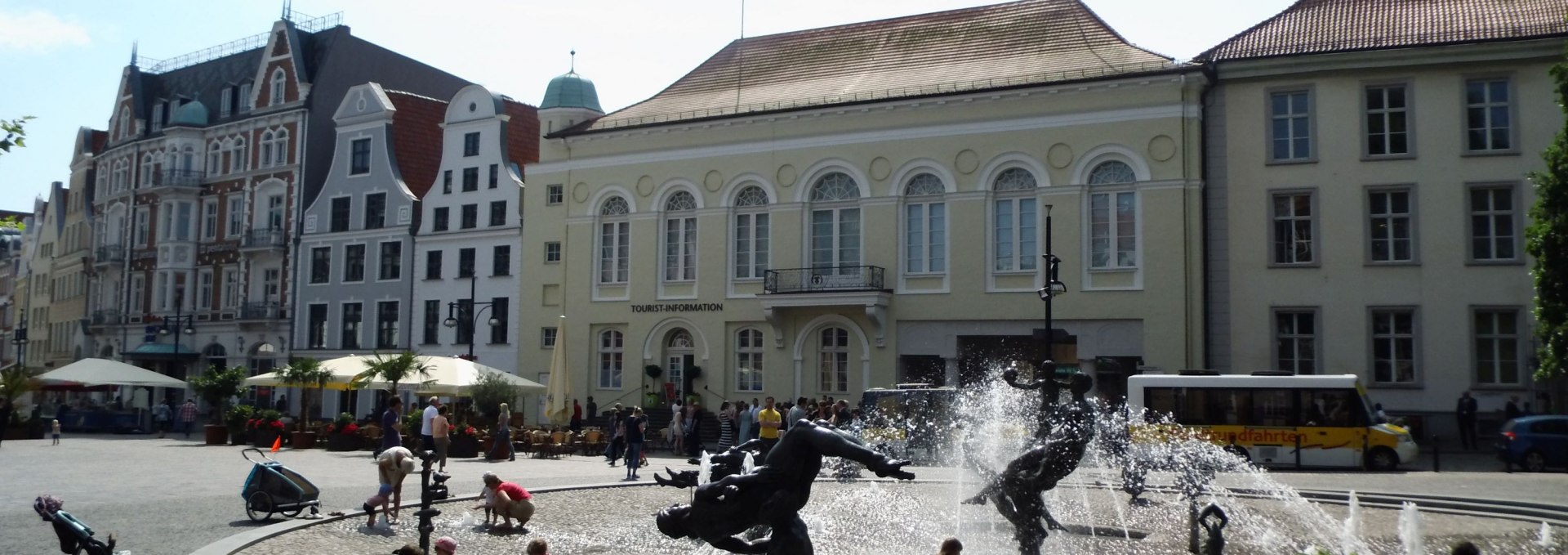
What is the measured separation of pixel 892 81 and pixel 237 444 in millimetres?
21663

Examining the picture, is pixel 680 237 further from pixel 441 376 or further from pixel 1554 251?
pixel 1554 251

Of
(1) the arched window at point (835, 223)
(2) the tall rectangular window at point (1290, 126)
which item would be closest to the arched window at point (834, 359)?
(1) the arched window at point (835, 223)

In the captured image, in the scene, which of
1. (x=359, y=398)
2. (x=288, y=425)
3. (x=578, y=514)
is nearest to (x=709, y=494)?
(x=578, y=514)

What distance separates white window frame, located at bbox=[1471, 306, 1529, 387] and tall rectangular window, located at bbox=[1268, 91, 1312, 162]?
19.1 ft

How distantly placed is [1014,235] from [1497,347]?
40.7 ft

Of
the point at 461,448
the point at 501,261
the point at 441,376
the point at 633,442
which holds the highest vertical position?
the point at 501,261

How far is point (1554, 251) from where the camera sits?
25250mm

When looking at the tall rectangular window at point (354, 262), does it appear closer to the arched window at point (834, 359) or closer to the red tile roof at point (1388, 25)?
the arched window at point (834, 359)

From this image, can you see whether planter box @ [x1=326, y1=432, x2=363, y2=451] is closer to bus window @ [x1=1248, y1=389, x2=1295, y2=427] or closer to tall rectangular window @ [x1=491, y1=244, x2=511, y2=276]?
tall rectangular window @ [x1=491, y1=244, x2=511, y2=276]

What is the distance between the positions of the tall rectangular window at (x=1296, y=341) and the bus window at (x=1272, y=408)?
7.32 m

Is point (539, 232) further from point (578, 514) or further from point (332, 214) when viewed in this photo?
point (578, 514)

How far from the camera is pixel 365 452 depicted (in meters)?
30.7

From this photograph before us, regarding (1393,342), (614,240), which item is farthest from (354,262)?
(1393,342)

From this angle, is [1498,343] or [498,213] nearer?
[1498,343]
